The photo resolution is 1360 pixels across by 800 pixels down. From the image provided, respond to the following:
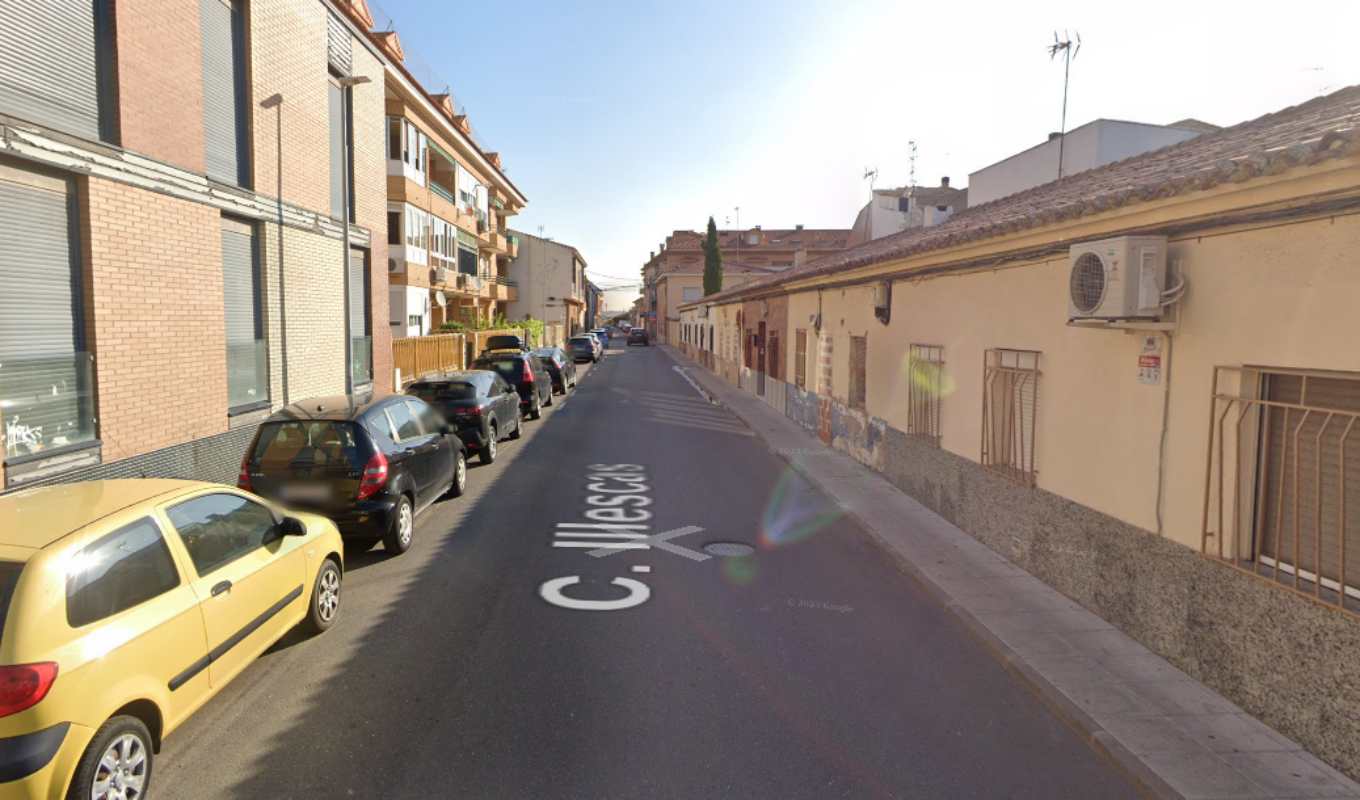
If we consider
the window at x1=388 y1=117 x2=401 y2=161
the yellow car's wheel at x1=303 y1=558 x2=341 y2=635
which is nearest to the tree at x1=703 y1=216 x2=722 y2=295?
the window at x1=388 y1=117 x2=401 y2=161

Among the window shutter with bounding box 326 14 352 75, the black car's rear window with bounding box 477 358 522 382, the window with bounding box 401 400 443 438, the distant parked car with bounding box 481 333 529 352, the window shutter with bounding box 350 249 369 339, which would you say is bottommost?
the window with bounding box 401 400 443 438

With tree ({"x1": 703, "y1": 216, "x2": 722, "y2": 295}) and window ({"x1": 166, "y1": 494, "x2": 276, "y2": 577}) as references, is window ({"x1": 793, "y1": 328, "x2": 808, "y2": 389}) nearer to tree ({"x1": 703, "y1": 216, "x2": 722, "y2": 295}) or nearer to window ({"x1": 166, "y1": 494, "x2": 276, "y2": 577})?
window ({"x1": 166, "y1": 494, "x2": 276, "y2": 577})

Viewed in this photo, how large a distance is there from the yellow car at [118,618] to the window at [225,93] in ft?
25.7

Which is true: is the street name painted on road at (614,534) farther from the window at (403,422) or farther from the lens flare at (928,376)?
the lens flare at (928,376)

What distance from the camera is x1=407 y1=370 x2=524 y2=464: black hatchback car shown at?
496 inches

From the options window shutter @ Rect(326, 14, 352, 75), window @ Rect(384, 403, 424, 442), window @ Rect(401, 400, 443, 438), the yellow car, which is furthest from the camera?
window shutter @ Rect(326, 14, 352, 75)

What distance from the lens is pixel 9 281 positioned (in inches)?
281

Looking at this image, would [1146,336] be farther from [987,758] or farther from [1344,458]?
[987,758]

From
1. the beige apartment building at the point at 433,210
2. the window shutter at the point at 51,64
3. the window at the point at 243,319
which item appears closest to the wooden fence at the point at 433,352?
the beige apartment building at the point at 433,210

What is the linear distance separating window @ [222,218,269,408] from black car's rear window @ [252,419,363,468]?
3.88m

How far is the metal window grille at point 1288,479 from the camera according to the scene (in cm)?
420

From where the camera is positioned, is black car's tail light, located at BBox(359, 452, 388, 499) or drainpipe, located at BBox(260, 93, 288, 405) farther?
drainpipe, located at BBox(260, 93, 288, 405)

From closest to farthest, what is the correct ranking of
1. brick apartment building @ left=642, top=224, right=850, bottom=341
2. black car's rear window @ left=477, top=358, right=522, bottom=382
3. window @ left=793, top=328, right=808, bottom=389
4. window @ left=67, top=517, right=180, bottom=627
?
window @ left=67, top=517, right=180, bottom=627 → window @ left=793, top=328, right=808, bottom=389 → black car's rear window @ left=477, top=358, right=522, bottom=382 → brick apartment building @ left=642, top=224, right=850, bottom=341

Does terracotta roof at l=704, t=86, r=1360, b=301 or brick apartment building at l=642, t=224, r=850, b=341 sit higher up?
brick apartment building at l=642, t=224, r=850, b=341
